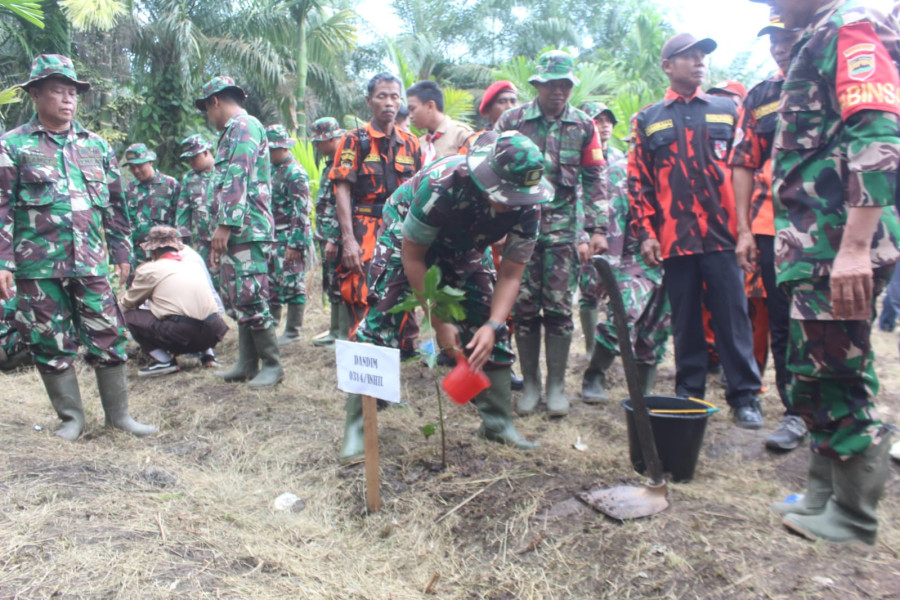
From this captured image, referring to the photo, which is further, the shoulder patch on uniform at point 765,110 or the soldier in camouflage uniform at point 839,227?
the shoulder patch on uniform at point 765,110

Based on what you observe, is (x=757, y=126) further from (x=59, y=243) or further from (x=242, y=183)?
(x=59, y=243)

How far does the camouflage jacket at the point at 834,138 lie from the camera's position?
2037 mm

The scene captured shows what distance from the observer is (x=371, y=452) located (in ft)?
9.13

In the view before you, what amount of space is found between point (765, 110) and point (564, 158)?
1149 millimetres

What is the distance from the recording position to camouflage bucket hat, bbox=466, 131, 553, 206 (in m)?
2.52

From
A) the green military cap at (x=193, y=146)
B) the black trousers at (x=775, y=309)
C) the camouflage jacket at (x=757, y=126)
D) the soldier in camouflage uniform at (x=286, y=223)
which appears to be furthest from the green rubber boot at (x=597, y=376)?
the green military cap at (x=193, y=146)

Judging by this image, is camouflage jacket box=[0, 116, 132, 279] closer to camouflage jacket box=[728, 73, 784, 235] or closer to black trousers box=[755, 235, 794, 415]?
camouflage jacket box=[728, 73, 784, 235]

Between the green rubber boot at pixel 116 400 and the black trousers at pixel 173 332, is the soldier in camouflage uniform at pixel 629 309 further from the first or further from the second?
the black trousers at pixel 173 332

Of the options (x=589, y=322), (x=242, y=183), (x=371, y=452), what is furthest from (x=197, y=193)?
(x=371, y=452)

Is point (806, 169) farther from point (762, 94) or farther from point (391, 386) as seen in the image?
point (391, 386)

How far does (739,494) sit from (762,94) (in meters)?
1.96

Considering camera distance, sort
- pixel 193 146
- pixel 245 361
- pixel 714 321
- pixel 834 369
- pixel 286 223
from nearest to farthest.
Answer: pixel 834 369, pixel 714 321, pixel 245 361, pixel 193 146, pixel 286 223

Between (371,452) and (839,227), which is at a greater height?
(839,227)

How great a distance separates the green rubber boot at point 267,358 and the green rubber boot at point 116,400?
1.07 metres
